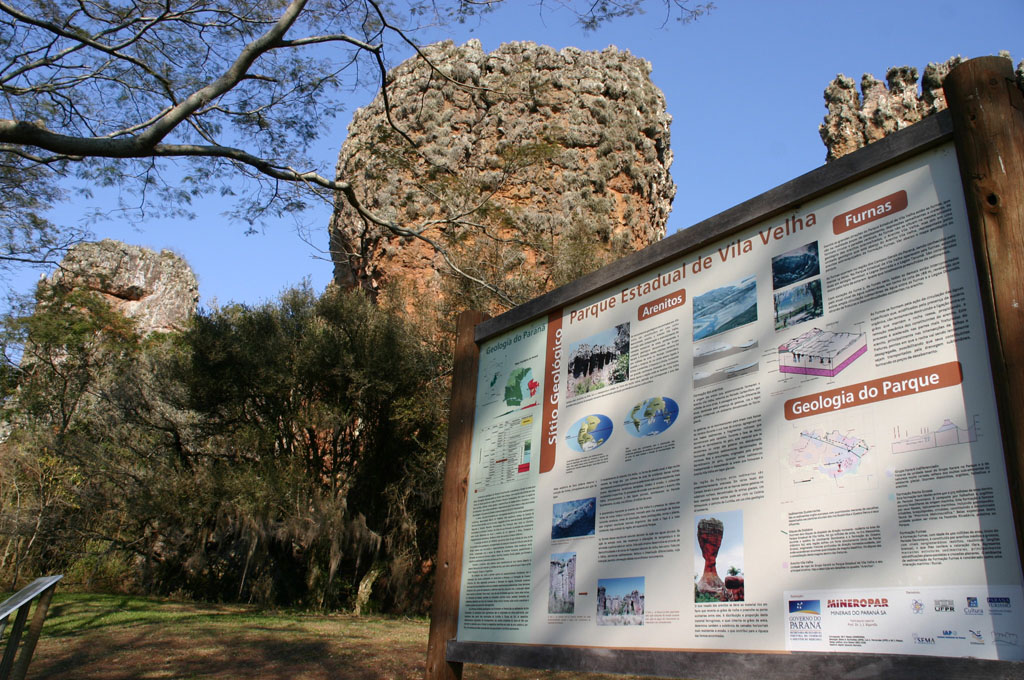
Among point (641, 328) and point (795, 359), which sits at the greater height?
point (641, 328)

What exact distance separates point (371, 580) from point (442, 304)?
5.59 metres

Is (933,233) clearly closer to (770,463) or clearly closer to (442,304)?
(770,463)

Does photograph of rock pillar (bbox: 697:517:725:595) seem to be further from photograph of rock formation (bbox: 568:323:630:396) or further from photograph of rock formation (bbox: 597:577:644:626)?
photograph of rock formation (bbox: 568:323:630:396)

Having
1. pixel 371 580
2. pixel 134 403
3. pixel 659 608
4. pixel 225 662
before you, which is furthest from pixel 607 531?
pixel 134 403

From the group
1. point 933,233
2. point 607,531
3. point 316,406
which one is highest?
point 316,406

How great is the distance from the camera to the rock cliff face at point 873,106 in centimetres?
1837

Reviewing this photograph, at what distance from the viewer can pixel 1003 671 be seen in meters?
1.51

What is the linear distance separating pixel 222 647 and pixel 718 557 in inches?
236

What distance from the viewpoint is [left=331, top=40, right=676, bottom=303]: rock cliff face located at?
17297mm

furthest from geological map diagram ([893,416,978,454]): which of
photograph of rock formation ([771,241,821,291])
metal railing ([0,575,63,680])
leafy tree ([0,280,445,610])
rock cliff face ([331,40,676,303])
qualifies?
rock cliff face ([331,40,676,303])

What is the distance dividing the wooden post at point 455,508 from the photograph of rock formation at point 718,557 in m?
1.39

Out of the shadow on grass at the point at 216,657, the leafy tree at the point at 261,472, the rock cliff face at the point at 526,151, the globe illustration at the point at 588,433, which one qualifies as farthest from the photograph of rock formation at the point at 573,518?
the rock cliff face at the point at 526,151

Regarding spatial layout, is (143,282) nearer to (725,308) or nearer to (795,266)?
(725,308)

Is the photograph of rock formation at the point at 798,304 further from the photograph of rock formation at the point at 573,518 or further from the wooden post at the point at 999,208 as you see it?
the photograph of rock formation at the point at 573,518
